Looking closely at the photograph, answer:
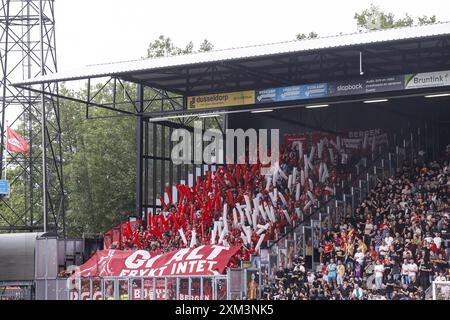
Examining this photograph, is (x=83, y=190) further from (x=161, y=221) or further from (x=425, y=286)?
(x=425, y=286)

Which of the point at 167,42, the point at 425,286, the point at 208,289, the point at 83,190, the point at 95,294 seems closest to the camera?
the point at 425,286

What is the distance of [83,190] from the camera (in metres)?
54.0

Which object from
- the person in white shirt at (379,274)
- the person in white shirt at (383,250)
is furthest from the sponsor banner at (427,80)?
the person in white shirt at (379,274)

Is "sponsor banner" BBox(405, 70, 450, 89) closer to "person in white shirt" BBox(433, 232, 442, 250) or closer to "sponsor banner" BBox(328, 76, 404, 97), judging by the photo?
"sponsor banner" BBox(328, 76, 404, 97)

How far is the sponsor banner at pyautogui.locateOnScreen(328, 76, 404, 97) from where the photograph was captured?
1151 inches

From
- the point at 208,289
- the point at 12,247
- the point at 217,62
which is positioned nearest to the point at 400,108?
the point at 217,62

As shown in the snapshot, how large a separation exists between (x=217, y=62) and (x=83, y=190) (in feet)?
85.5

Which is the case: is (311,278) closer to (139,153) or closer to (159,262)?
(159,262)

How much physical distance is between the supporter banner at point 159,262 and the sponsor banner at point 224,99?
5.35 m

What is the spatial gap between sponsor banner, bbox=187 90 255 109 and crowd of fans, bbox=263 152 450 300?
5.42m

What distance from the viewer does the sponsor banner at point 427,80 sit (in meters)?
28.1

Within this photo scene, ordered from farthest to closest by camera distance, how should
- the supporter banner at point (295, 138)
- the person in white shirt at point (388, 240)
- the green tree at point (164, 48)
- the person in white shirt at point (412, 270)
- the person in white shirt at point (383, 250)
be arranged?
the green tree at point (164, 48) < the supporter banner at point (295, 138) < the person in white shirt at point (388, 240) < the person in white shirt at point (383, 250) < the person in white shirt at point (412, 270)

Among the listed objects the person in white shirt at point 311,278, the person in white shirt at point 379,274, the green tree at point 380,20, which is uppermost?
the green tree at point 380,20

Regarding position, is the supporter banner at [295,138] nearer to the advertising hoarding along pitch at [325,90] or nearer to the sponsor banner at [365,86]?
the advertising hoarding along pitch at [325,90]
